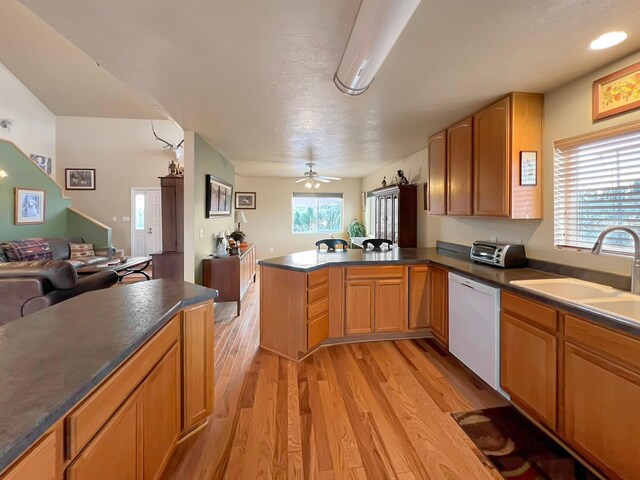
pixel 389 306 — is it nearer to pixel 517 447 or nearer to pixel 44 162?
pixel 517 447

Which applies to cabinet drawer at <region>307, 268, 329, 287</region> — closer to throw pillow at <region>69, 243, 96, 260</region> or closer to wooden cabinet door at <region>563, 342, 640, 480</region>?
wooden cabinet door at <region>563, 342, 640, 480</region>

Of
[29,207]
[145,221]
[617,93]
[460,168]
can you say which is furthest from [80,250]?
[617,93]

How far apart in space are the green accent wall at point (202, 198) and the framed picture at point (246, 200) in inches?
102

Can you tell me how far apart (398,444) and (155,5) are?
104 inches

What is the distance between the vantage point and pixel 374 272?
304 centimetres

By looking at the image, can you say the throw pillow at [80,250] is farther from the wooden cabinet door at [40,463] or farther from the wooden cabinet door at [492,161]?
the wooden cabinet door at [492,161]

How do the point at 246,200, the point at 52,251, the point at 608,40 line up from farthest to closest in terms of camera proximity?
the point at 246,200, the point at 52,251, the point at 608,40

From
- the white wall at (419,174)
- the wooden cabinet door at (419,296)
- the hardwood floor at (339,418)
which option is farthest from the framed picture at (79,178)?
the wooden cabinet door at (419,296)

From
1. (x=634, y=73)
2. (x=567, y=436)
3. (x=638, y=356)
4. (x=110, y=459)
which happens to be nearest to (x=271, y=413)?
(x=110, y=459)

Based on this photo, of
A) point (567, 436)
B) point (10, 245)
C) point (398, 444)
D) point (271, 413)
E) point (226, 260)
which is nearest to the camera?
point (567, 436)

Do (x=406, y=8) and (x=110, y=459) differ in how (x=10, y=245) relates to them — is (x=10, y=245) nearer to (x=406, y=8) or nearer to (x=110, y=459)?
(x=110, y=459)

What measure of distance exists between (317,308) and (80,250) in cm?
675

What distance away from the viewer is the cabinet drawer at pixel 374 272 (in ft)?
9.90

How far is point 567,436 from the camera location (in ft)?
5.11
